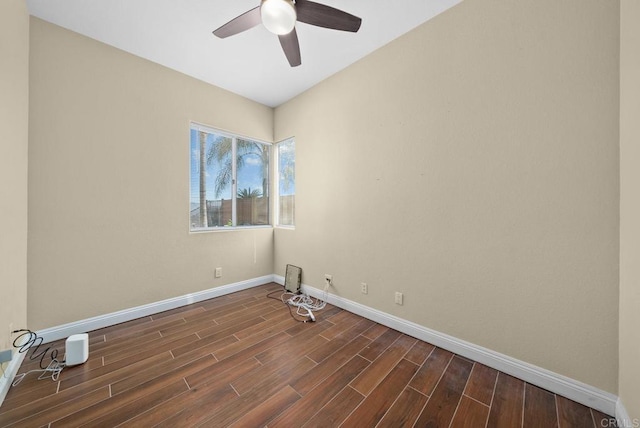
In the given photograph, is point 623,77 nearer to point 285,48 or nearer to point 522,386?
point 522,386

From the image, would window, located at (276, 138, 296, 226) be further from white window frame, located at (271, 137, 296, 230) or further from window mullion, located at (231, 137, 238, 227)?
window mullion, located at (231, 137, 238, 227)

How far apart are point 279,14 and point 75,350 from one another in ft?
9.19

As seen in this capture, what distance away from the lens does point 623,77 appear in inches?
48.7

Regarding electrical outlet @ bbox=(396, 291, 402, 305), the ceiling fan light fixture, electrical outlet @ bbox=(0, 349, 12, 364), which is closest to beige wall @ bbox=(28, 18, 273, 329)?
electrical outlet @ bbox=(0, 349, 12, 364)

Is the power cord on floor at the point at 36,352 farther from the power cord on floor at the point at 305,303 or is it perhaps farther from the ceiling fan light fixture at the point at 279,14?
the ceiling fan light fixture at the point at 279,14

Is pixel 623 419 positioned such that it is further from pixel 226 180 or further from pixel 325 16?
pixel 226 180

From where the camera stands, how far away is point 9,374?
1.51m

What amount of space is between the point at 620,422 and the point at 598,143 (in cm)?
152

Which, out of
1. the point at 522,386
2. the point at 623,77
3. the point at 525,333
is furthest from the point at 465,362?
the point at 623,77

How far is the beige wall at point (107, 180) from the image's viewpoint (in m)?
1.97

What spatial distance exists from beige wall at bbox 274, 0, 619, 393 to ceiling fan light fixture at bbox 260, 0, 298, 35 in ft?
3.68

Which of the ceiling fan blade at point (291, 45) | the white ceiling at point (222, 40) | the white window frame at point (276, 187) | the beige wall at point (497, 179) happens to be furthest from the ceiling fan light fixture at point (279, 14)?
the white window frame at point (276, 187)

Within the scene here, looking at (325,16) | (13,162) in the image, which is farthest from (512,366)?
(13,162)

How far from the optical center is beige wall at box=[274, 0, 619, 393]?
1.36 metres
